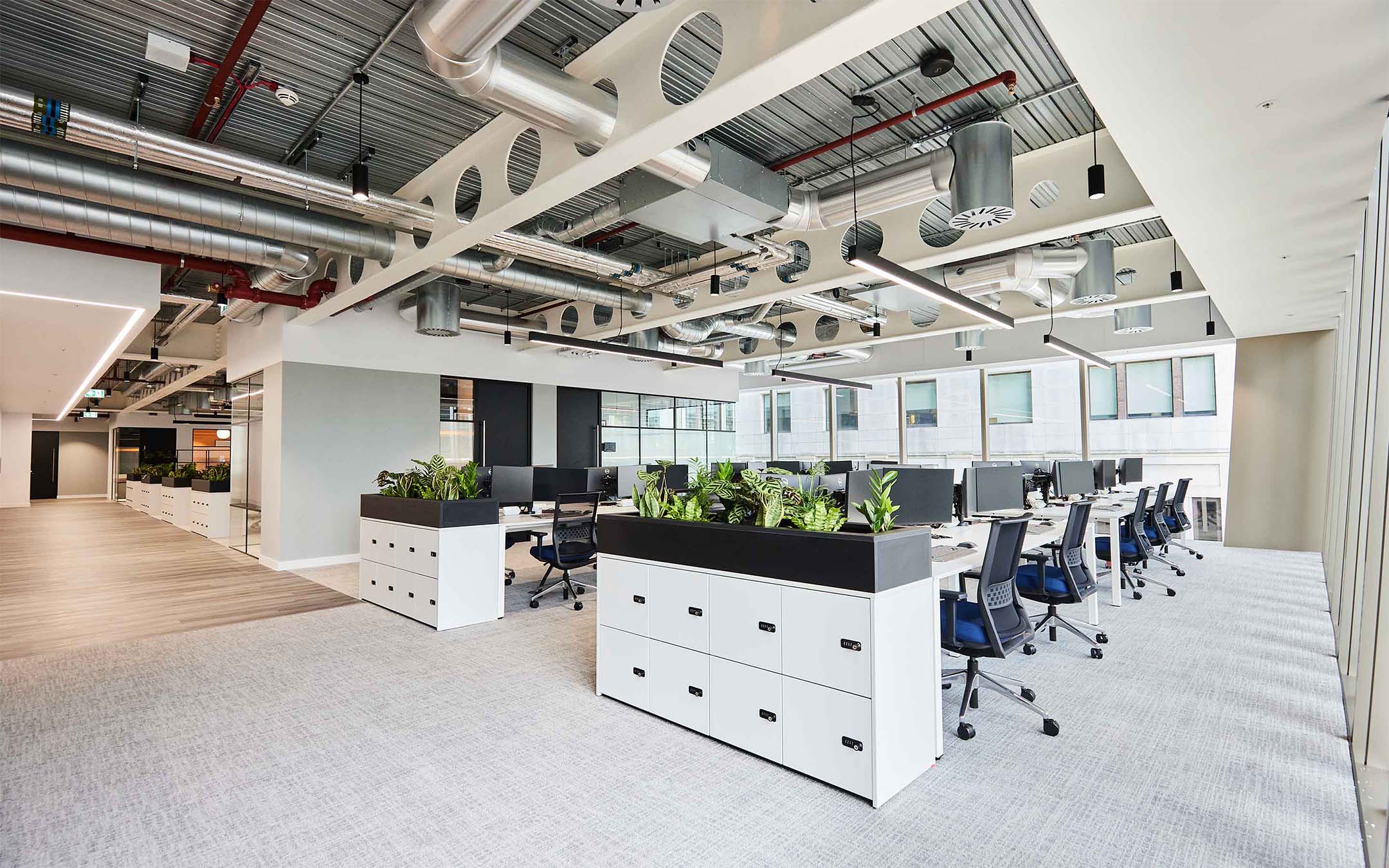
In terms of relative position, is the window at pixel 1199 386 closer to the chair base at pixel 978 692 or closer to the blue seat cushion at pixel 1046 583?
the blue seat cushion at pixel 1046 583

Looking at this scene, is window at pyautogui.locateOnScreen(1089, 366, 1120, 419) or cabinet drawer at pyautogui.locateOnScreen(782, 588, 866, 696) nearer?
cabinet drawer at pyautogui.locateOnScreen(782, 588, 866, 696)

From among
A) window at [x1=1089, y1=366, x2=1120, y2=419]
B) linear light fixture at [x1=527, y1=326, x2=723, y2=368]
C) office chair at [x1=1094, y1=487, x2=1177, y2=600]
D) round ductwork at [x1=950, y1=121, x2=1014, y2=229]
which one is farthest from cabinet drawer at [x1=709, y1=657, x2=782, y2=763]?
window at [x1=1089, y1=366, x2=1120, y2=419]

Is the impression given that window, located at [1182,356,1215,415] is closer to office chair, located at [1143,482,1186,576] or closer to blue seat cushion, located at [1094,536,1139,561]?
office chair, located at [1143,482,1186,576]

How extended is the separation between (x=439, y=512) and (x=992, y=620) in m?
4.33

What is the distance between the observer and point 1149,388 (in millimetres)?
10734

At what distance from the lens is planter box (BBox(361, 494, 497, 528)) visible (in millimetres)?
5527

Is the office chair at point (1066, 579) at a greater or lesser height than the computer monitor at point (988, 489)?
lesser

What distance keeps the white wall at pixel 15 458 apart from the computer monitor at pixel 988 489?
25454 mm

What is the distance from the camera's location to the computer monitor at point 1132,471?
9828 millimetres

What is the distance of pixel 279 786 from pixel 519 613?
3.16 meters

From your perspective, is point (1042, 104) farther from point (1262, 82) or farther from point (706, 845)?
point (706, 845)

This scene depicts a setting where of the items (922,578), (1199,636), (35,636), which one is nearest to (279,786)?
(922,578)

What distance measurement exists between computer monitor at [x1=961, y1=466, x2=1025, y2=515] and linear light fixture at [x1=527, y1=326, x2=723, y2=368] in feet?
14.2

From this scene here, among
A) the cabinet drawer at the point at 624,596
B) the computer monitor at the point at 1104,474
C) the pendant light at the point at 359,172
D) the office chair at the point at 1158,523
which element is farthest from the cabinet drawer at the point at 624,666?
the computer monitor at the point at 1104,474
